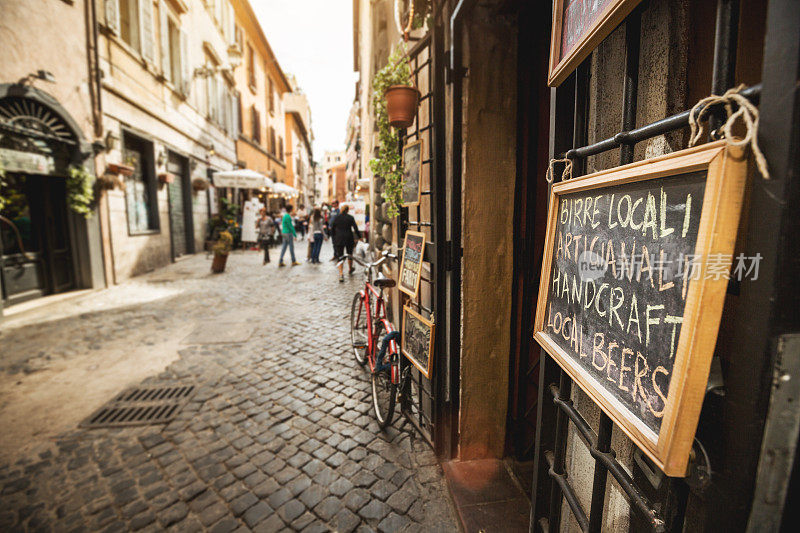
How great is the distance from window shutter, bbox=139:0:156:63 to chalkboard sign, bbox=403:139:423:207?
9.73 metres

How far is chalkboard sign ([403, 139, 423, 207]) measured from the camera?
2.72 m

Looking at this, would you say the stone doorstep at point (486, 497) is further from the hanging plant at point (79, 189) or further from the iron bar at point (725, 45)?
the hanging plant at point (79, 189)

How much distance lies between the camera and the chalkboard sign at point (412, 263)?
2688 mm

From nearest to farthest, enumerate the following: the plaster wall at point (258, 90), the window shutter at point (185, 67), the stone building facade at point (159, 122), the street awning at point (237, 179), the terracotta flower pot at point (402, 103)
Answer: the terracotta flower pot at point (402, 103)
the stone building facade at point (159, 122)
the window shutter at point (185, 67)
the street awning at point (237, 179)
the plaster wall at point (258, 90)

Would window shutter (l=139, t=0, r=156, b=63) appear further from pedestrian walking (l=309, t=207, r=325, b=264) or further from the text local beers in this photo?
the text local beers

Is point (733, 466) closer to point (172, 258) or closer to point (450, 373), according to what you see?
point (450, 373)

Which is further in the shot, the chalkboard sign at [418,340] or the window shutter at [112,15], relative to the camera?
the window shutter at [112,15]

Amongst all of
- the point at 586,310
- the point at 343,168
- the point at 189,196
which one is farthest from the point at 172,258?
the point at 343,168

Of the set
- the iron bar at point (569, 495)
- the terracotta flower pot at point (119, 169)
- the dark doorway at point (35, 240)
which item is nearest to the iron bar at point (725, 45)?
the iron bar at point (569, 495)

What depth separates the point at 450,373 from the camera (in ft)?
8.05

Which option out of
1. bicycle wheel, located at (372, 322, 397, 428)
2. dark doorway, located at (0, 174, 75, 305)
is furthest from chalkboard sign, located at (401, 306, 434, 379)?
dark doorway, located at (0, 174, 75, 305)

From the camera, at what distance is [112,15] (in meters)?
7.62

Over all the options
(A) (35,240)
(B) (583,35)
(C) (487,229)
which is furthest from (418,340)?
(A) (35,240)

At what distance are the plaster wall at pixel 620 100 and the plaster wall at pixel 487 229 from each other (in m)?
1.03
